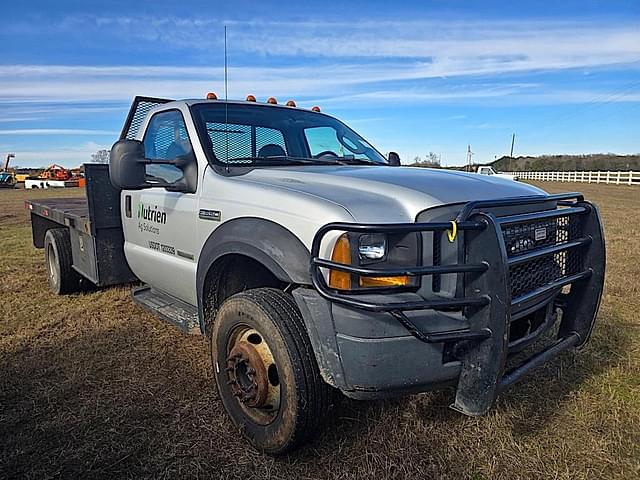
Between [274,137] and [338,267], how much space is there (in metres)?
2.06

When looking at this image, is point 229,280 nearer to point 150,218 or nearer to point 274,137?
point 150,218

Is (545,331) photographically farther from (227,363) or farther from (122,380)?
(122,380)

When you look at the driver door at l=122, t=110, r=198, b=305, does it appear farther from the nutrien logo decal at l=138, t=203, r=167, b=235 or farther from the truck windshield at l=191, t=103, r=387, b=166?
the truck windshield at l=191, t=103, r=387, b=166

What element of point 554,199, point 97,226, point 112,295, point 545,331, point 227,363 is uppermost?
point 554,199

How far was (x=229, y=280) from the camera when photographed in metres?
3.38

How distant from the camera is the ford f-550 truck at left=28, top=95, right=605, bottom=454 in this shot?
7.43ft

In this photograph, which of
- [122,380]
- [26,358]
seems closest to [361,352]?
[122,380]

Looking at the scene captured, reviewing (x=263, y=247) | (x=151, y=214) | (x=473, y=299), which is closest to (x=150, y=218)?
(x=151, y=214)

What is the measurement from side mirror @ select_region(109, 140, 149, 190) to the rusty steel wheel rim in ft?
3.86

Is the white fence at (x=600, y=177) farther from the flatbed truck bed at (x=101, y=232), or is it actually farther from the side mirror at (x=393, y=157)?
the flatbed truck bed at (x=101, y=232)

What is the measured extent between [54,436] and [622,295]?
5.64 metres

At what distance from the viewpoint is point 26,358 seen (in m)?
4.09

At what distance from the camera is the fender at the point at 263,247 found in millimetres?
2504

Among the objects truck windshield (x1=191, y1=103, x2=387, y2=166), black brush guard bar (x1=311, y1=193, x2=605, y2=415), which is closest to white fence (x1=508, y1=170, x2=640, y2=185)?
truck windshield (x1=191, y1=103, x2=387, y2=166)
